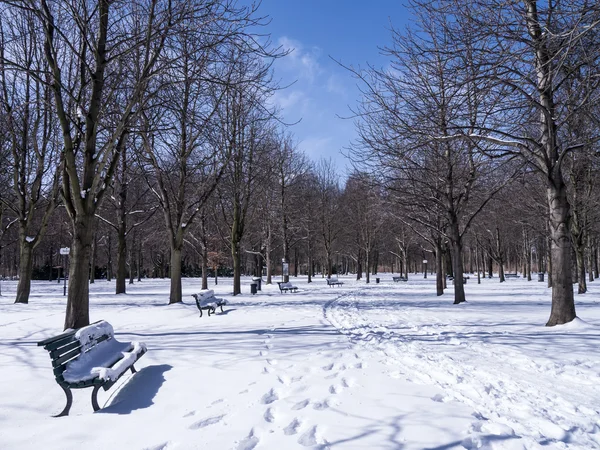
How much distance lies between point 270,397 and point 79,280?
5.81m

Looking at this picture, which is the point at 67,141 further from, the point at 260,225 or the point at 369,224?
the point at 369,224

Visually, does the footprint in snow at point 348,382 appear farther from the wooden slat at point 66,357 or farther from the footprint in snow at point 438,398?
the wooden slat at point 66,357

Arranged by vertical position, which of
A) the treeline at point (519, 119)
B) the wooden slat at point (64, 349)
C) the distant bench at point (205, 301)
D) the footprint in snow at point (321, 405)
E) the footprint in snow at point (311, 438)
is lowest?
the footprint in snow at point (321, 405)

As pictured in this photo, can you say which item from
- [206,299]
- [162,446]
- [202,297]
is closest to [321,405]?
[162,446]

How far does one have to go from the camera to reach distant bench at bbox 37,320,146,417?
4324 mm

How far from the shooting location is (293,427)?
387cm

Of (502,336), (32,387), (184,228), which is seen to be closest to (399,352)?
(502,336)

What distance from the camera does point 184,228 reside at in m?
16.3

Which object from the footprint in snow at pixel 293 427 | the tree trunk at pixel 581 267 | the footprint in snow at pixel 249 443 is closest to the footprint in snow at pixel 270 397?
the footprint in snow at pixel 293 427

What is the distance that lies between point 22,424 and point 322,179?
1549 inches

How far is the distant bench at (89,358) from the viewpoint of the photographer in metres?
4.32

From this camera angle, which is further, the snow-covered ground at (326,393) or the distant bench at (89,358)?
the distant bench at (89,358)

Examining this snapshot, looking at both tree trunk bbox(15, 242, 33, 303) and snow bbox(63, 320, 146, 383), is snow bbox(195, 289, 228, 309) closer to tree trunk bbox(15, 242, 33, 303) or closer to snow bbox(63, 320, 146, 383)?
snow bbox(63, 320, 146, 383)

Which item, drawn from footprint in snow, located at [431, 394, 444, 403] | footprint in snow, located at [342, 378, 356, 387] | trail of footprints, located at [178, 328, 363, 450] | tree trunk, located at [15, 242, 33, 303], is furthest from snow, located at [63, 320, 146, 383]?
tree trunk, located at [15, 242, 33, 303]
